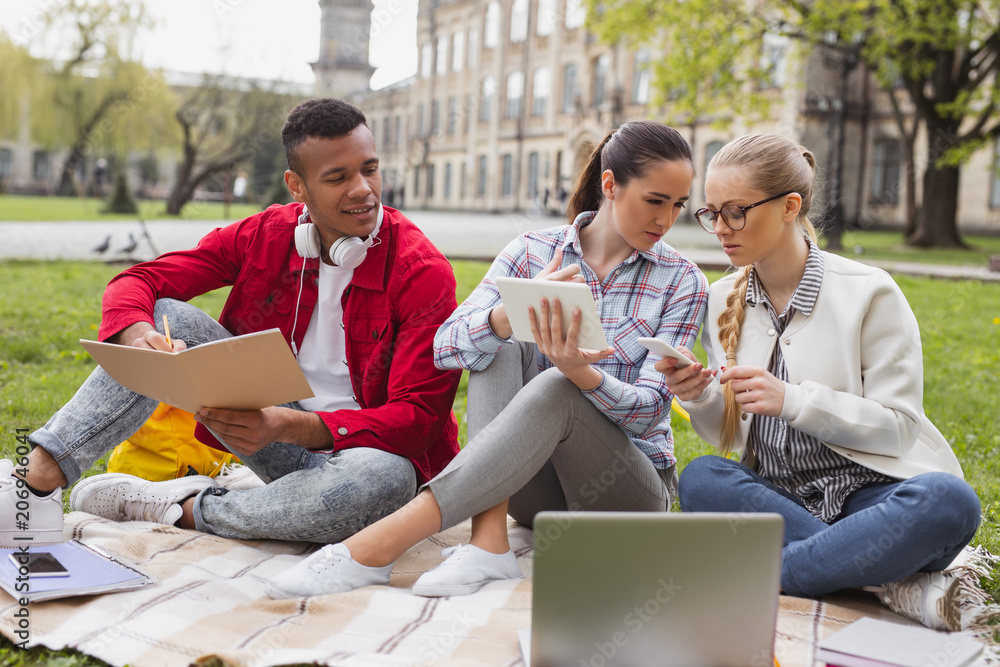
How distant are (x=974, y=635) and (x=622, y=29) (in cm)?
1563

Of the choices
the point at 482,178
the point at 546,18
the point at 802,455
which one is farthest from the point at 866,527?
the point at 482,178

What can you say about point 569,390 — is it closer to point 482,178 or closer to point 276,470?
point 276,470

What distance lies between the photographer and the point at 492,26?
119ft

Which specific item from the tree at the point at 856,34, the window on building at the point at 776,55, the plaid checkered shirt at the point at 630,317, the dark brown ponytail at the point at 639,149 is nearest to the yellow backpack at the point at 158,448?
the plaid checkered shirt at the point at 630,317

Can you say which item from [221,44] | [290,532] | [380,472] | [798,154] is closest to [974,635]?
[798,154]

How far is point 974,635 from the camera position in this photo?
7.07 feet

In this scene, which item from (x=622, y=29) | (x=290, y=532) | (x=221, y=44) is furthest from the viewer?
(x=221, y=44)

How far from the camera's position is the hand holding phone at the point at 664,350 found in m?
2.09

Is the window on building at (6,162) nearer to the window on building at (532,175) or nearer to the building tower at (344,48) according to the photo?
the building tower at (344,48)

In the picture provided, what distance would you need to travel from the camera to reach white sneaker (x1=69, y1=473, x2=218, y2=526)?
112 inches

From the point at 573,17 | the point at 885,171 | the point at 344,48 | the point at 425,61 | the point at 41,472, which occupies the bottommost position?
the point at 41,472

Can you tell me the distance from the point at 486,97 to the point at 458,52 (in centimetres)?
263

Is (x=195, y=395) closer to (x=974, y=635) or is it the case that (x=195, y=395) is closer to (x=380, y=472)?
(x=380, y=472)

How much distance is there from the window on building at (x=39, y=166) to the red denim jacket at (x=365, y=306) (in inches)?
1835
